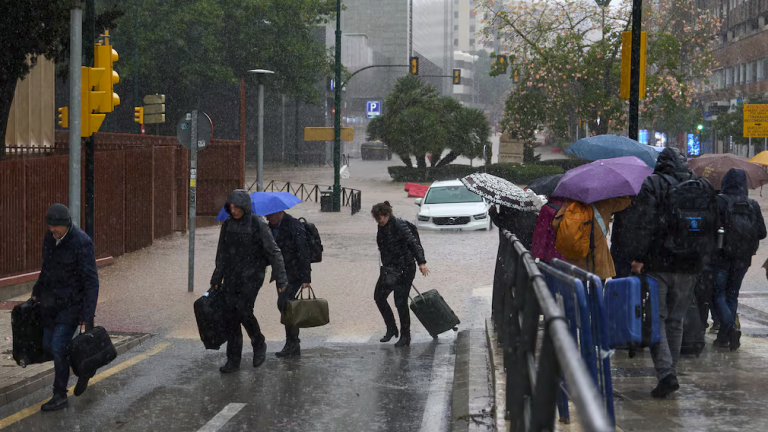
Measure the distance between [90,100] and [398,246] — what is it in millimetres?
4451

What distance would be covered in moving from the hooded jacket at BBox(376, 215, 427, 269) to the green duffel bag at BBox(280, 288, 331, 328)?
1.26 meters

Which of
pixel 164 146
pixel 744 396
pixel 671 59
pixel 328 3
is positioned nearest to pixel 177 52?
pixel 328 3

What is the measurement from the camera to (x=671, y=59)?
40.5 meters

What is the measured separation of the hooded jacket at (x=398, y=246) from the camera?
33.0ft

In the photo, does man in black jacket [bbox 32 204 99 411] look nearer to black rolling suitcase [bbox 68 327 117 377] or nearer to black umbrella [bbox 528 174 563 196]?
black rolling suitcase [bbox 68 327 117 377]

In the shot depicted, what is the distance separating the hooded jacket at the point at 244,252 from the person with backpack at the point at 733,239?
Result: 163 inches

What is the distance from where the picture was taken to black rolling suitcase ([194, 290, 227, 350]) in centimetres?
853

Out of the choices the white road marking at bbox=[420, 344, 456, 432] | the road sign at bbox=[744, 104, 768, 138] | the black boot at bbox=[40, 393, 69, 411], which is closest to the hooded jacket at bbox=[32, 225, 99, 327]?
the black boot at bbox=[40, 393, 69, 411]

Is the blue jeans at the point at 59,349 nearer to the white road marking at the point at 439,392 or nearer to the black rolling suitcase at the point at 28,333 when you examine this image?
the black rolling suitcase at the point at 28,333

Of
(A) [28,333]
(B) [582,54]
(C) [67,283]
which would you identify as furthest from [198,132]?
(B) [582,54]

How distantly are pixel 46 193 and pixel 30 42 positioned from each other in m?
2.50

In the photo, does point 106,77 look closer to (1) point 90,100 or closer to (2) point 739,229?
(1) point 90,100

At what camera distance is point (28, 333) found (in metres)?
7.43

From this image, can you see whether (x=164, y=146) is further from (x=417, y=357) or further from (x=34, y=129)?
(x=417, y=357)
